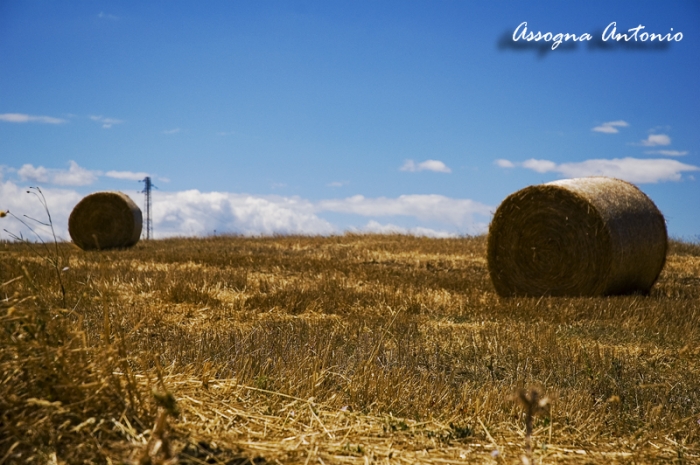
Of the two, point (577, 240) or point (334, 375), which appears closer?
point (334, 375)

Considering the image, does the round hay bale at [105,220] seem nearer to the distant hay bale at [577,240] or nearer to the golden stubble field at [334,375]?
the golden stubble field at [334,375]

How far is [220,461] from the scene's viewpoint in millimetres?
3043

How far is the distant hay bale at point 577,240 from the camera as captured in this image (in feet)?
36.0

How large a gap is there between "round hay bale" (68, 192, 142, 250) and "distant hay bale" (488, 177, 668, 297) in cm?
1266

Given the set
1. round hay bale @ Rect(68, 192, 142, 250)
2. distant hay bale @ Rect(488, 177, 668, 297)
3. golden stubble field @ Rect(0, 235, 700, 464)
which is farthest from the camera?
round hay bale @ Rect(68, 192, 142, 250)

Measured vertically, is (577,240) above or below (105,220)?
below

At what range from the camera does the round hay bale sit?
68.4 ft

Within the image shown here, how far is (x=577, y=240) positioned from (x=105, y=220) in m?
14.8

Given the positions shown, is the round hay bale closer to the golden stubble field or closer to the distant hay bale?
the golden stubble field

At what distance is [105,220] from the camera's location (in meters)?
21.0

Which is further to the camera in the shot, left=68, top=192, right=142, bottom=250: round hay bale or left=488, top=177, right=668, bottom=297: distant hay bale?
left=68, top=192, right=142, bottom=250: round hay bale

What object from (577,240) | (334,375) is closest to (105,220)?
(577,240)

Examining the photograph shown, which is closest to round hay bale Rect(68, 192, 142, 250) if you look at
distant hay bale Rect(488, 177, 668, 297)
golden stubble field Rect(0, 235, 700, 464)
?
golden stubble field Rect(0, 235, 700, 464)

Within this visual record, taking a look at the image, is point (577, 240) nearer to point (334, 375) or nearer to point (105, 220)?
point (334, 375)
